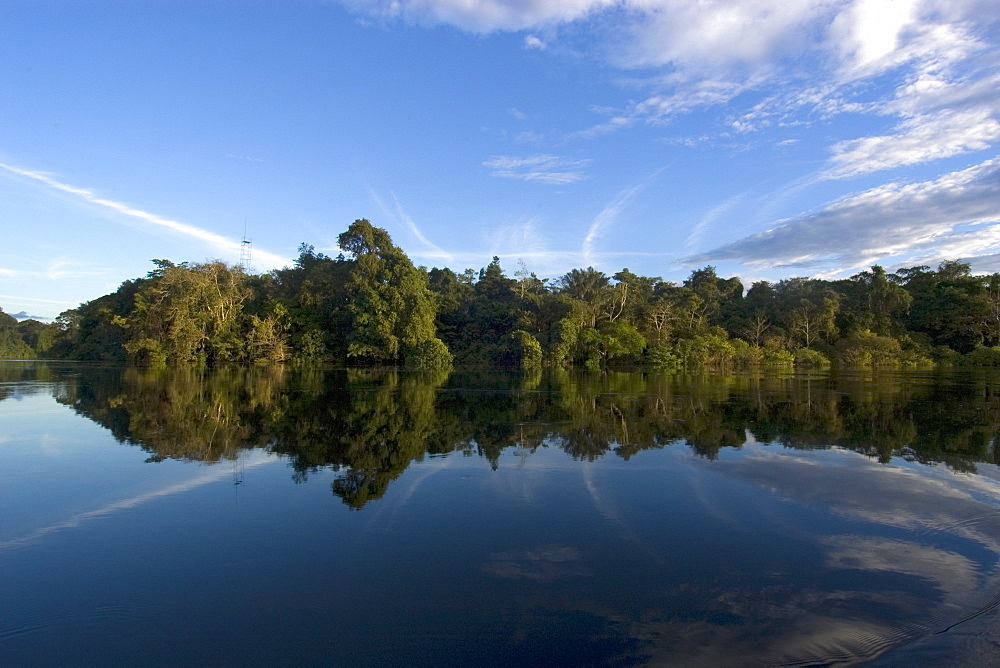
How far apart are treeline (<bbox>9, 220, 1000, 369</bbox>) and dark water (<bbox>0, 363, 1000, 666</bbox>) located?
113 feet

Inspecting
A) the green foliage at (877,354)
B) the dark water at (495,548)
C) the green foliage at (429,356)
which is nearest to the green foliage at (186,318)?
the green foliage at (429,356)

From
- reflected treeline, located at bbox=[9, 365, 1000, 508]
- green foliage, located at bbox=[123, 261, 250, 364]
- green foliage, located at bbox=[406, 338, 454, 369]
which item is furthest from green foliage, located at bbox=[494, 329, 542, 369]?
reflected treeline, located at bbox=[9, 365, 1000, 508]

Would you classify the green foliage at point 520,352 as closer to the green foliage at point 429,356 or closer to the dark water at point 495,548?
the green foliage at point 429,356

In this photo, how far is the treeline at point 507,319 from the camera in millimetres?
45281

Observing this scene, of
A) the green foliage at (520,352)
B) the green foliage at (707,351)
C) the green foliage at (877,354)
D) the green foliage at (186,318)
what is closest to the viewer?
the green foliage at (186,318)

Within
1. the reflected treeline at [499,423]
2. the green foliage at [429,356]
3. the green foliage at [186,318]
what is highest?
the green foliage at [186,318]

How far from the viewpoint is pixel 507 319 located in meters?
51.8

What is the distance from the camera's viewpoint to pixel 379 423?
13.1 meters

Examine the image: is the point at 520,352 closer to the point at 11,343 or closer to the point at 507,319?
the point at 507,319

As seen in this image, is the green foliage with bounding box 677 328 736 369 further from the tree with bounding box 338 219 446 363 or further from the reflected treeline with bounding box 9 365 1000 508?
the reflected treeline with bounding box 9 365 1000 508

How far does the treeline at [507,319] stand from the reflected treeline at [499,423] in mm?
23776

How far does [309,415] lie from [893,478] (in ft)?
41.1

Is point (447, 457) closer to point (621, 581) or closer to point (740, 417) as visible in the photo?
point (621, 581)

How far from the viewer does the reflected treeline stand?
9758 mm
